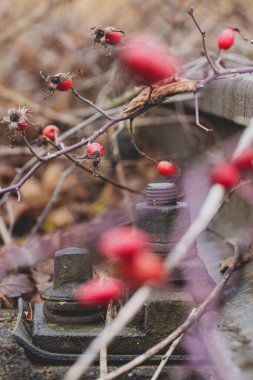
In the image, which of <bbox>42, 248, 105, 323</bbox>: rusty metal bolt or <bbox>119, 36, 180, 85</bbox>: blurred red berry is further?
<bbox>42, 248, 105, 323</bbox>: rusty metal bolt

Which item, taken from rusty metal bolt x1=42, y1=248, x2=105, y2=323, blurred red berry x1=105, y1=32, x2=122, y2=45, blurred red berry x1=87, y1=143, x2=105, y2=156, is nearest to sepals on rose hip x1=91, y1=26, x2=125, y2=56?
blurred red berry x1=105, y1=32, x2=122, y2=45

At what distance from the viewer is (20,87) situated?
17.8ft

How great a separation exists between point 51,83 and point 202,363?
84cm

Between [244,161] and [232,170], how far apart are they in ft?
0.09

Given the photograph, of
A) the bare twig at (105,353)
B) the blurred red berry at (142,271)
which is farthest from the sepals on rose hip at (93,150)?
the blurred red berry at (142,271)

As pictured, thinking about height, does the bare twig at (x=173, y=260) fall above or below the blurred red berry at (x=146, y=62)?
below

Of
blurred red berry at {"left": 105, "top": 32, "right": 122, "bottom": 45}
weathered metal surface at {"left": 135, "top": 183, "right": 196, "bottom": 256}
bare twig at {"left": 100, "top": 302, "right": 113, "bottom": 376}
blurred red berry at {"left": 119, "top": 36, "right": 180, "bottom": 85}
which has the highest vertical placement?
blurred red berry at {"left": 119, "top": 36, "right": 180, "bottom": 85}

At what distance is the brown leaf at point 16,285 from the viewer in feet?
6.52

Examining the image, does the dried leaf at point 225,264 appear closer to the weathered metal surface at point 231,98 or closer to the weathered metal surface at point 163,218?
the weathered metal surface at point 163,218

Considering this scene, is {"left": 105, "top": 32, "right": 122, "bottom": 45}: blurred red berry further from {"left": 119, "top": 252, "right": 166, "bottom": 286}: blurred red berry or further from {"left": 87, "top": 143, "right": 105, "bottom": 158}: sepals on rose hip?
{"left": 119, "top": 252, "right": 166, "bottom": 286}: blurred red berry

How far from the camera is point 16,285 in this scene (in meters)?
2.06

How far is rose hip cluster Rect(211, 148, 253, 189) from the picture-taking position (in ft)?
3.22

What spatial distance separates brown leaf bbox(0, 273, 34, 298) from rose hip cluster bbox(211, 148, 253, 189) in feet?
3.82

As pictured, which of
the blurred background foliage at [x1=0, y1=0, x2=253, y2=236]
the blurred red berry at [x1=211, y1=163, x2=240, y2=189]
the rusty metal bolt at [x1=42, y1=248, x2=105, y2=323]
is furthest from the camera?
the blurred background foliage at [x1=0, y1=0, x2=253, y2=236]
